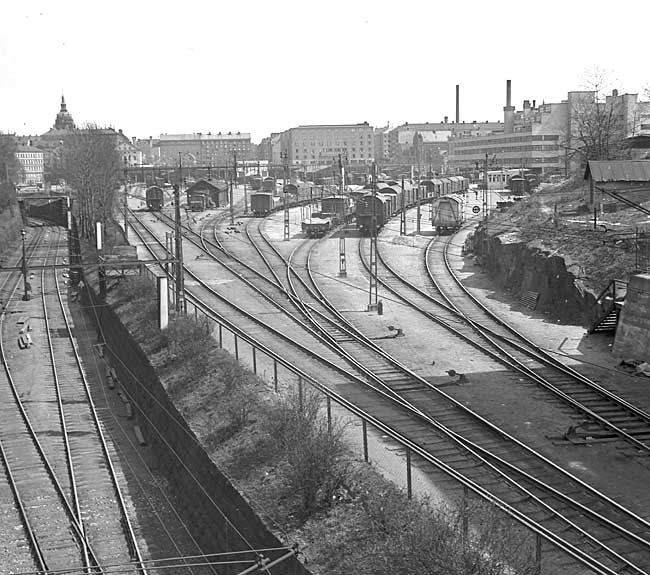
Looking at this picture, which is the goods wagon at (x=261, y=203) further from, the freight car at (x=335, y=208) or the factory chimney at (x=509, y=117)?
the factory chimney at (x=509, y=117)

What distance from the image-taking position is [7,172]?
80.7 meters

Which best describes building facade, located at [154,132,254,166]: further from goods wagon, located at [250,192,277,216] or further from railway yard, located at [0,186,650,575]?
railway yard, located at [0,186,650,575]

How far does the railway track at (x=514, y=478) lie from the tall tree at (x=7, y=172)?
6047 centimetres

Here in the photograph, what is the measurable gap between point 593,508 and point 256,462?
6.32 metres

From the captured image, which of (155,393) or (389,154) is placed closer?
(155,393)

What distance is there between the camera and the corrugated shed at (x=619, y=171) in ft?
106

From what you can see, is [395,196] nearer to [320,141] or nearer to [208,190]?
[208,190]

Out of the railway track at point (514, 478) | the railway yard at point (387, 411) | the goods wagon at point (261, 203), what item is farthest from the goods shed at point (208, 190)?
the railway track at point (514, 478)

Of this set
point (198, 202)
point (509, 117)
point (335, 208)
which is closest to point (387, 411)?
point (335, 208)

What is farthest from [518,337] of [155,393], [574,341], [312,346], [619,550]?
[619,550]

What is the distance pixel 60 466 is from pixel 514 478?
11446 mm

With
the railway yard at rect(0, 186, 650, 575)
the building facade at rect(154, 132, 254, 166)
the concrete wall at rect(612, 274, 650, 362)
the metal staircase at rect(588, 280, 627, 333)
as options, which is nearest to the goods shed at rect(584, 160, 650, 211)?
the railway yard at rect(0, 186, 650, 575)

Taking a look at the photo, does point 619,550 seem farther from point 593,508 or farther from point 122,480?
point 122,480

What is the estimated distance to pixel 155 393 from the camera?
2372 cm
